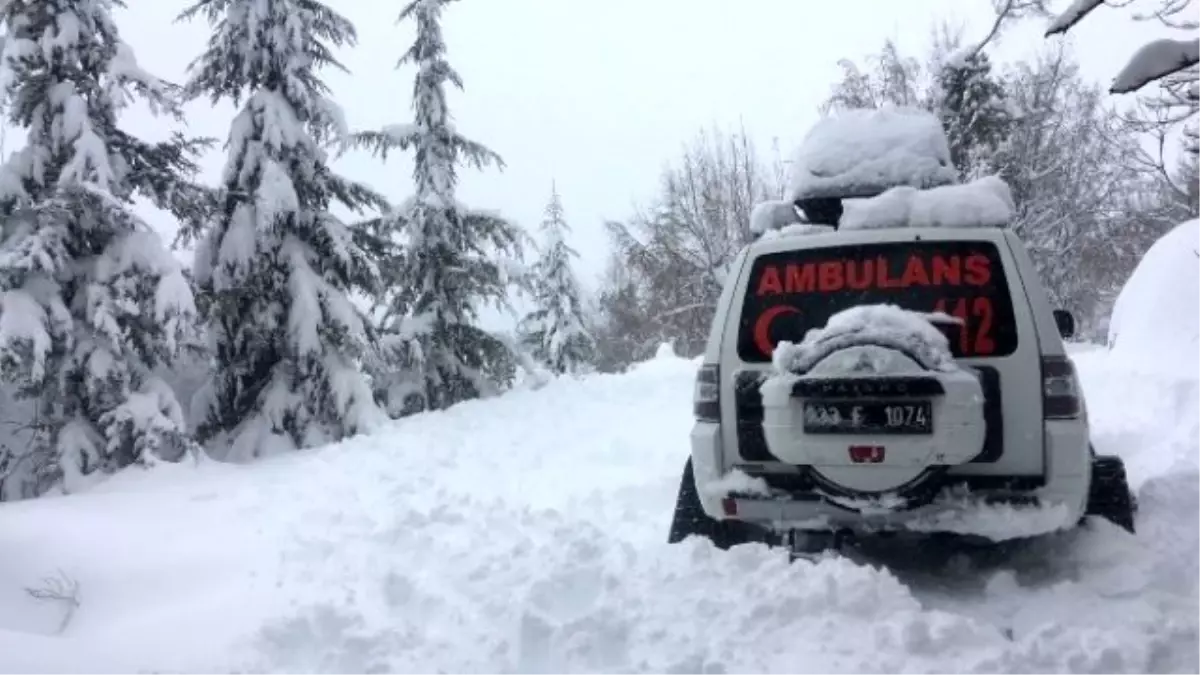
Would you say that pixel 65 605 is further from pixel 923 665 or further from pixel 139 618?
pixel 923 665

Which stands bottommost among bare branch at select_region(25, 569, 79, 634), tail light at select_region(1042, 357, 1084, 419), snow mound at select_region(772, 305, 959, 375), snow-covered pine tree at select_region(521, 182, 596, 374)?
snow-covered pine tree at select_region(521, 182, 596, 374)

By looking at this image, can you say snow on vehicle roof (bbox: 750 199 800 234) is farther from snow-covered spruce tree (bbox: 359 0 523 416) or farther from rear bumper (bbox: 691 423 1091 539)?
snow-covered spruce tree (bbox: 359 0 523 416)

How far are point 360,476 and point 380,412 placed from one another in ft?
21.4

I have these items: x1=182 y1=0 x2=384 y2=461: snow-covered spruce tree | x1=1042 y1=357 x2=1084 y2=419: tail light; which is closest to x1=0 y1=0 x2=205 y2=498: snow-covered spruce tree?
x1=182 y1=0 x2=384 y2=461: snow-covered spruce tree

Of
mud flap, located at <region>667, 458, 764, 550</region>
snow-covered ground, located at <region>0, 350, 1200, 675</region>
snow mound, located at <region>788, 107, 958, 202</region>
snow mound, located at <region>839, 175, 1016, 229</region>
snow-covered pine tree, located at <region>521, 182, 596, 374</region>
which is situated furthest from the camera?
snow-covered pine tree, located at <region>521, 182, 596, 374</region>

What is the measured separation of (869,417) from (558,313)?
116 ft

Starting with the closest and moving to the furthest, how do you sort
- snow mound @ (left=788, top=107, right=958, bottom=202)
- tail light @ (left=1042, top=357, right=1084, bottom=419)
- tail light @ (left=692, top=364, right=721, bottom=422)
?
1. tail light @ (left=1042, top=357, right=1084, bottom=419)
2. tail light @ (left=692, top=364, right=721, bottom=422)
3. snow mound @ (left=788, top=107, right=958, bottom=202)

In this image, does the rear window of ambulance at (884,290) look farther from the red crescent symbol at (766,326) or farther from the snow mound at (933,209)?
the snow mound at (933,209)

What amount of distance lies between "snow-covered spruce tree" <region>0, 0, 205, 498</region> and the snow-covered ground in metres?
3.69

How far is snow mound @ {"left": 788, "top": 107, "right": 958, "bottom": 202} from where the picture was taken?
22.8 feet

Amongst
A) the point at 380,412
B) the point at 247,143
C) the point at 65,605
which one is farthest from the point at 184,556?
the point at 247,143

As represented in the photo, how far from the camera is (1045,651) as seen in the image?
12.6 ft

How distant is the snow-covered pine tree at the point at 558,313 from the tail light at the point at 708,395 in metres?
33.8

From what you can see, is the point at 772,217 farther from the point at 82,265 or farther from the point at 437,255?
the point at 437,255
